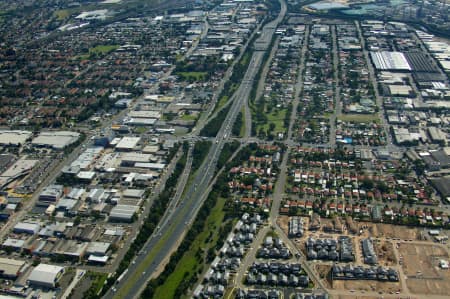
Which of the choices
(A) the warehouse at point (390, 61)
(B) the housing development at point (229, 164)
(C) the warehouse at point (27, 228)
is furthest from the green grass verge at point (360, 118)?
(C) the warehouse at point (27, 228)

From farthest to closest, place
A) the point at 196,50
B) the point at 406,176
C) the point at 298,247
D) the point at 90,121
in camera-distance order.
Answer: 1. the point at 196,50
2. the point at 90,121
3. the point at 406,176
4. the point at 298,247

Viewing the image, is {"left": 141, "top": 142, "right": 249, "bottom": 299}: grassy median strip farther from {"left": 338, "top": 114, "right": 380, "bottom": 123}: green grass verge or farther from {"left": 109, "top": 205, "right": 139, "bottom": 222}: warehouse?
{"left": 338, "top": 114, "right": 380, "bottom": 123}: green grass verge

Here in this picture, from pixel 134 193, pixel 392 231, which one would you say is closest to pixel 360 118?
pixel 392 231

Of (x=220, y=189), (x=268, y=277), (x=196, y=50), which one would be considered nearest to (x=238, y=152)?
(x=220, y=189)

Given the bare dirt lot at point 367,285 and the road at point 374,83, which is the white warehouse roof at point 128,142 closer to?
the bare dirt lot at point 367,285

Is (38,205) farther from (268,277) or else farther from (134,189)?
(268,277)

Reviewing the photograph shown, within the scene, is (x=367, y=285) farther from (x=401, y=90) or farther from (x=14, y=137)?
(x=14, y=137)
